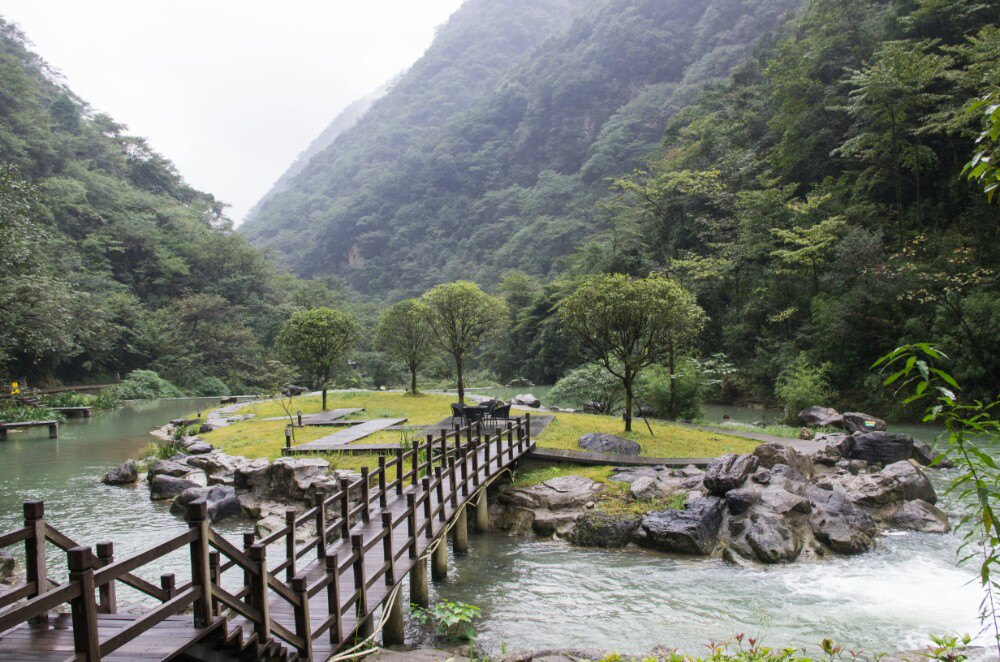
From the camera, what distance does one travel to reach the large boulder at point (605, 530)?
10500 mm

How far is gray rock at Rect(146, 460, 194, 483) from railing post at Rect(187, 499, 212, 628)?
12.0m

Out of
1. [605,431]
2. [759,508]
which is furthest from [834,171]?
[759,508]

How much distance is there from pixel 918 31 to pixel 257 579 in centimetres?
3213

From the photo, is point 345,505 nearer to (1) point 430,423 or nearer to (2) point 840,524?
(2) point 840,524

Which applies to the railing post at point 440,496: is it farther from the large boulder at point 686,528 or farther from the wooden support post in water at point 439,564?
the large boulder at point 686,528

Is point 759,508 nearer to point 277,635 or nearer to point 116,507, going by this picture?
point 277,635

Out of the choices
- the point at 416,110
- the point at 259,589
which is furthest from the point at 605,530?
the point at 416,110

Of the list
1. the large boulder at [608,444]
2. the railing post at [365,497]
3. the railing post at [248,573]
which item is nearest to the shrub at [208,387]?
the large boulder at [608,444]

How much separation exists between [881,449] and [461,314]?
14052mm

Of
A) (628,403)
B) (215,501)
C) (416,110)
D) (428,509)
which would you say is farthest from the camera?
(416,110)

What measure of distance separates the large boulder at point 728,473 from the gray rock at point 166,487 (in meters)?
11.3

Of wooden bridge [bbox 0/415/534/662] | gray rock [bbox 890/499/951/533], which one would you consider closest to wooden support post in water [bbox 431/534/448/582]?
wooden bridge [bbox 0/415/534/662]

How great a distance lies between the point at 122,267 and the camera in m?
47.8

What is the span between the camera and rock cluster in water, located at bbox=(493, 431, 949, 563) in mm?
9938
